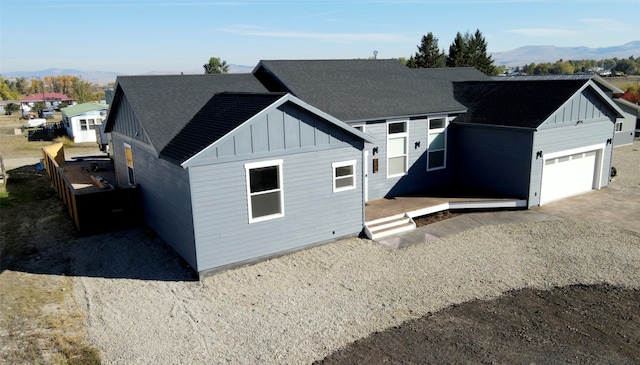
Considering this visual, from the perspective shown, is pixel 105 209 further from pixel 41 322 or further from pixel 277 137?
pixel 277 137

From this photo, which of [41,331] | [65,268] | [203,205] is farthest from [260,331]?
[65,268]

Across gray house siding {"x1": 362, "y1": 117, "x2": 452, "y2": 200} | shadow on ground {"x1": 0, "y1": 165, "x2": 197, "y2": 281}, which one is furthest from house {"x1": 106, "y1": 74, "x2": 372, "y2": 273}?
gray house siding {"x1": 362, "y1": 117, "x2": 452, "y2": 200}

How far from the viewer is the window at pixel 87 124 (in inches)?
1463

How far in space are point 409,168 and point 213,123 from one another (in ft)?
25.5

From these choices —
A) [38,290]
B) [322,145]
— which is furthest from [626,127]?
[38,290]

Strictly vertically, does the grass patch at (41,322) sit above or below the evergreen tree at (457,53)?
below

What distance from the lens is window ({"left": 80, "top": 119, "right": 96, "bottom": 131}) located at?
122ft

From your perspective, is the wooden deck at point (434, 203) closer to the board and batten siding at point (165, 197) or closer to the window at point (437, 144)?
the window at point (437, 144)

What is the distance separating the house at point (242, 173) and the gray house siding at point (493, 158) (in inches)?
240

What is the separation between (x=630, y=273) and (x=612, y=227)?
3621 mm

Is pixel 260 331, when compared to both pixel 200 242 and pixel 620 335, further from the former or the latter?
pixel 620 335

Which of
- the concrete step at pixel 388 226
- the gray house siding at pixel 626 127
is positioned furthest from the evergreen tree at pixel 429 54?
the concrete step at pixel 388 226

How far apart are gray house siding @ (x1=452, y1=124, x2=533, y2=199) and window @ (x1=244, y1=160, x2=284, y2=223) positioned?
8651 millimetres

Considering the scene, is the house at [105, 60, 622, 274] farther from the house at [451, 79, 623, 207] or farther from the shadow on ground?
the shadow on ground
